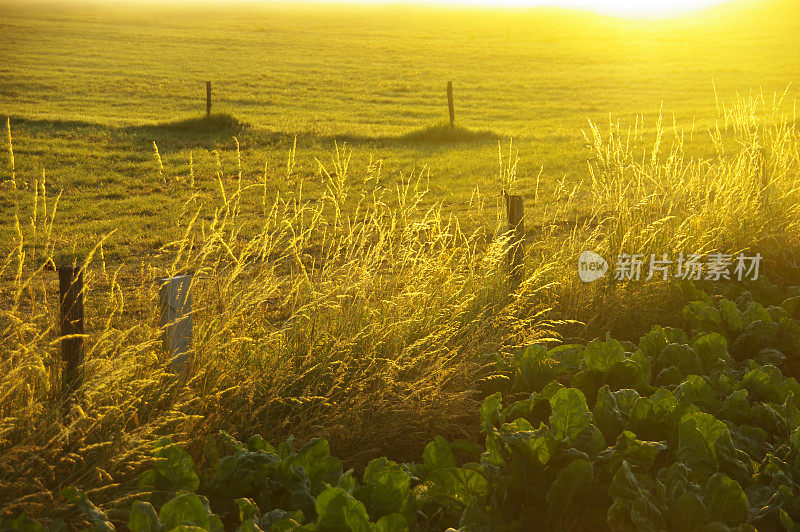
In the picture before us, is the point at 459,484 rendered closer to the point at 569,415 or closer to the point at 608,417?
the point at 569,415

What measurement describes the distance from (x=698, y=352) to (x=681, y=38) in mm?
51008

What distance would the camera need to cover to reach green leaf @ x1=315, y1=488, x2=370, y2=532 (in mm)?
2748

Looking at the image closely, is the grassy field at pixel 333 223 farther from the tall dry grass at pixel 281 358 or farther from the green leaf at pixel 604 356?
the green leaf at pixel 604 356

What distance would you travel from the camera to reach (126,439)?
306 cm

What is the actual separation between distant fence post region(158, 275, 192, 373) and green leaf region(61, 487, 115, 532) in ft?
3.21

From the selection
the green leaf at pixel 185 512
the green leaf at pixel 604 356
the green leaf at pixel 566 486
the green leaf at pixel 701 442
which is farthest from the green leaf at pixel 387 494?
the green leaf at pixel 604 356

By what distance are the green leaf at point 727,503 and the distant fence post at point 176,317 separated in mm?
2502

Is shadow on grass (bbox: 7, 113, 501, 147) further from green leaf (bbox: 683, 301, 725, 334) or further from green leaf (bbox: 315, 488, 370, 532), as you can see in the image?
green leaf (bbox: 315, 488, 370, 532)

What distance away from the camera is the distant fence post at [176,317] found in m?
3.76

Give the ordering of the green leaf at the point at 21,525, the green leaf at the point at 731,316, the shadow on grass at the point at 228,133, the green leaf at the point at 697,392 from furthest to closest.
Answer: the shadow on grass at the point at 228,133
the green leaf at the point at 731,316
the green leaf at the point at 697,392
the green leaf at the point at 21,525

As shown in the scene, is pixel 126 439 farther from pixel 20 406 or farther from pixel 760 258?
pixel 760 258

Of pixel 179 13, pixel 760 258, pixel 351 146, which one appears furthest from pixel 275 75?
pixel 179 13

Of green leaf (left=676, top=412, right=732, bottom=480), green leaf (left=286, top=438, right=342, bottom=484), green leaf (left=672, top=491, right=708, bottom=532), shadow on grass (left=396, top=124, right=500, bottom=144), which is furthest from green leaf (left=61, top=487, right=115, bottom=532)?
shadow on grass (left=396, top=124, right=500, bottom=144)

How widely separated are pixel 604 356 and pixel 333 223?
676cm
